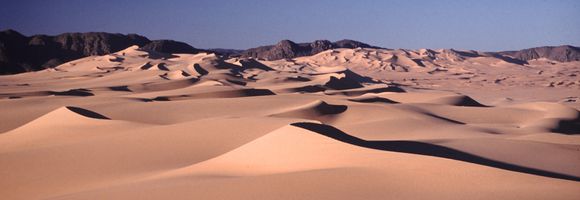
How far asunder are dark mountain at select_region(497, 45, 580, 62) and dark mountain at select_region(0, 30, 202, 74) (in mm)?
57291

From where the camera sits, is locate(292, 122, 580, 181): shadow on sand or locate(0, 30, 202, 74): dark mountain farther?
locate(0, 30, 202, 74): dark mountain

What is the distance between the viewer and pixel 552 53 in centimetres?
8450

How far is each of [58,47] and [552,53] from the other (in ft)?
245

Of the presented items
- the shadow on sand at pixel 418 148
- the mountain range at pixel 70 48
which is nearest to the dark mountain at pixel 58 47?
the mountain range at pixel 70 48

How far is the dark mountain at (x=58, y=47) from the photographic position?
44500 millimetres

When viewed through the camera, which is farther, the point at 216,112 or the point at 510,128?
the point at 216,112

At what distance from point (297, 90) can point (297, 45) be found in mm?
53285

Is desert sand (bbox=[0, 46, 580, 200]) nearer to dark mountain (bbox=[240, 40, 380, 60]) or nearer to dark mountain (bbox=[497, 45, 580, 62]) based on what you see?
dark mountain (bbox=[240, 40, 380, 60])

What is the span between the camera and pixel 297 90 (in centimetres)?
2202

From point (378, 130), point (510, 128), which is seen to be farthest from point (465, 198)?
point (510, 128)

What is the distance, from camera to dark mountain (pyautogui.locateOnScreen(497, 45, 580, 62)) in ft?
264

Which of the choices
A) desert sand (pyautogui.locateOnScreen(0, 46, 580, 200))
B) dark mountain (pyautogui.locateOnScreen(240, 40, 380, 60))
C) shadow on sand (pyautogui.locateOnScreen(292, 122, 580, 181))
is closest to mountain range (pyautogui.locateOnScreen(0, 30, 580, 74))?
dark mountain (pyautogui.locateOnScreen(240, 40, 380, 60))

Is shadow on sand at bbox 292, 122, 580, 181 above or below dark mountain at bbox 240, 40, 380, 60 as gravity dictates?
above

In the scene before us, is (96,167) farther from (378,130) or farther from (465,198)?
(378,130)
